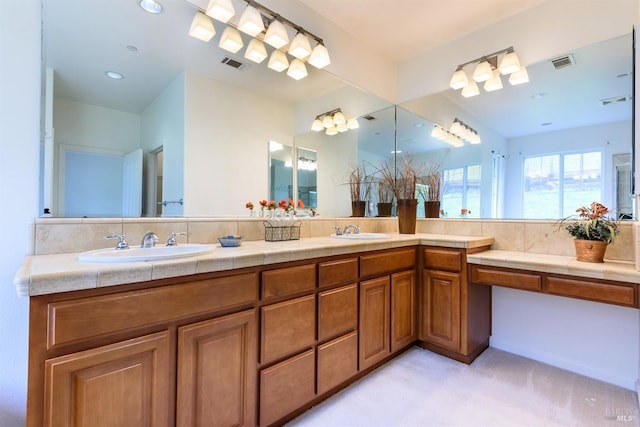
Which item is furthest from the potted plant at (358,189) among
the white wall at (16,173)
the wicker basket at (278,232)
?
the white wall at (16,173)

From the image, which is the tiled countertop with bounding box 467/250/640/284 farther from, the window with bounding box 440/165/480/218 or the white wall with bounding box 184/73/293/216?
the white wall with bounding box 184/73/293/216

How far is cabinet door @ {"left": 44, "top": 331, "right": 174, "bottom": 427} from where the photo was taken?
2.86ft

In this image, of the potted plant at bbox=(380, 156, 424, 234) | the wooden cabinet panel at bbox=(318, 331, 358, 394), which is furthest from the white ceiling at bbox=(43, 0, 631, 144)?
the wooden cabinet panel at bbox=(318, 331, 358, 394)

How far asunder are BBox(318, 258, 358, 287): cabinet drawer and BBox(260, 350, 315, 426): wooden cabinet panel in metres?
0.39

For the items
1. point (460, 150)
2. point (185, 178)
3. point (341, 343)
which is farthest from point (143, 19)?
point (460, 150)

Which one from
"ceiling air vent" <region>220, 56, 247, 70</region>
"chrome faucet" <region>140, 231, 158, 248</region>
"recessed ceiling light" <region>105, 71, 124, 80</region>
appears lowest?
"chrome faucet" <region>140, 231, 158, 248</region>

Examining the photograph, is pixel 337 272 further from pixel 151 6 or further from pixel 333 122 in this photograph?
pixel 151 6

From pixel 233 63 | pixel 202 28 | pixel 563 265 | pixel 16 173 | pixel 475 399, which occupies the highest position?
pixel 202 28

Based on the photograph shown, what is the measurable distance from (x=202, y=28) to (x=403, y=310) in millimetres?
2319

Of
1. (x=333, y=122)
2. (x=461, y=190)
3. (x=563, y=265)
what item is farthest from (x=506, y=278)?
(x=333, y=122)

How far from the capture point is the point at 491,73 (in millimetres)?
2475

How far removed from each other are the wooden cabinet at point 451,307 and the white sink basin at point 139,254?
1.65 meters

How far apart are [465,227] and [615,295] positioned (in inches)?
45.5

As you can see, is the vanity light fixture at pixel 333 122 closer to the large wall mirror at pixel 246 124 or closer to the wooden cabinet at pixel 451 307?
the large wall mirror at pixel 246 124
